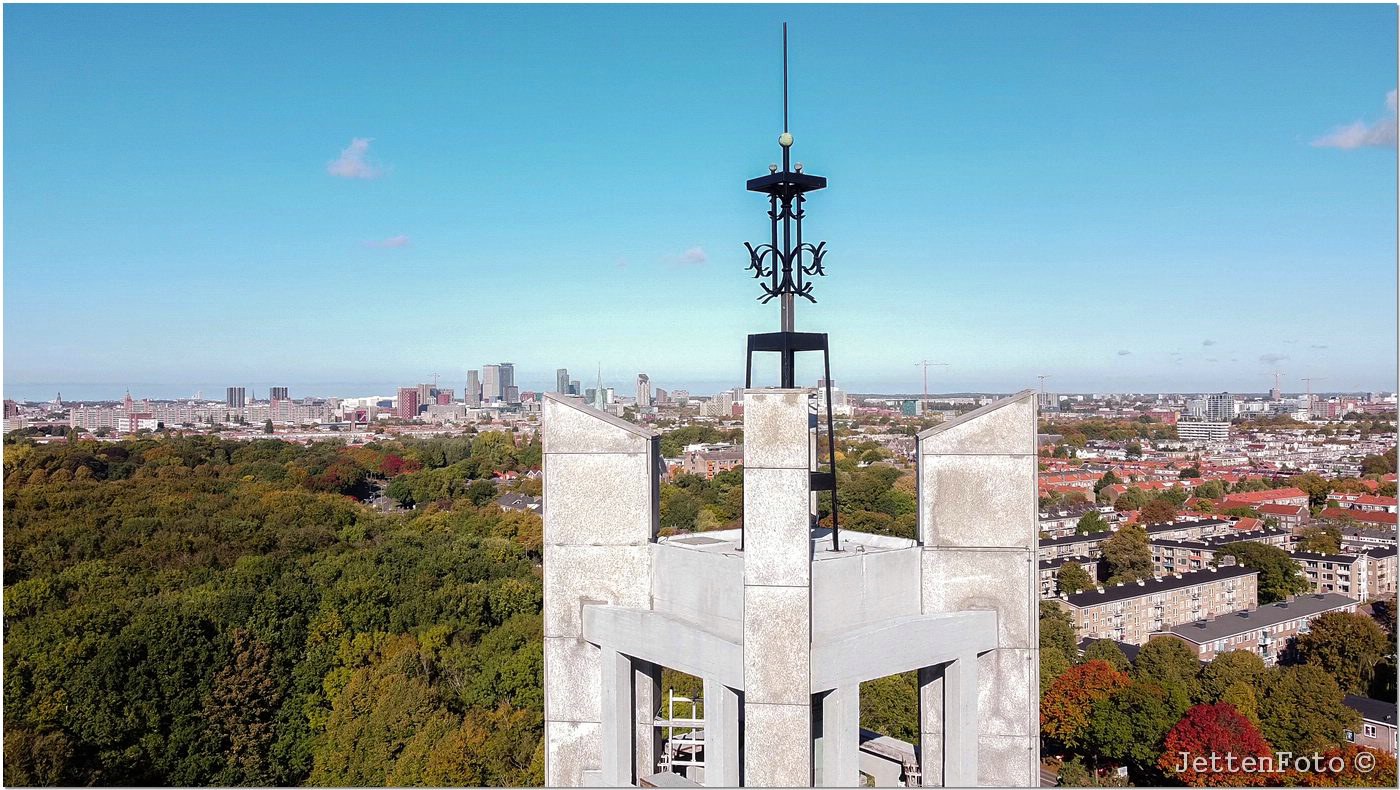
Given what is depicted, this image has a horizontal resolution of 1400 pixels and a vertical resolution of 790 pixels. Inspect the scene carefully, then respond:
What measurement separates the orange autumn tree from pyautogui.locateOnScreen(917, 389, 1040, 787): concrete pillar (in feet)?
95.8

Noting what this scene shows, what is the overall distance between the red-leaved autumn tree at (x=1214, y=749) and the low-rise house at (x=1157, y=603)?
15.2m

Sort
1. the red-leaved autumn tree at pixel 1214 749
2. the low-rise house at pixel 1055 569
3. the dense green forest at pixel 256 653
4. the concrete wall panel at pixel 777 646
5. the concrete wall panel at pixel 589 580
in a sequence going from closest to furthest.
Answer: the concrete wall panel at pixel 777 646 → the concrete wall panel at pixel 589 580 → the dense green forest at pixel 256 653 → the red-leaved autumn tree at pixel 1214 749 → the low-rise house at pixel 1055 569

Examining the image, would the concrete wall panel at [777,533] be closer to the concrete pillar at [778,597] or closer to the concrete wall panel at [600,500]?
the concrete pillar at [778,597]

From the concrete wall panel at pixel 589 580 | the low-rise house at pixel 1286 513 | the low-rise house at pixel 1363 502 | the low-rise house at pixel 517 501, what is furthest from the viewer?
the low-rise house at pixel 1363 502

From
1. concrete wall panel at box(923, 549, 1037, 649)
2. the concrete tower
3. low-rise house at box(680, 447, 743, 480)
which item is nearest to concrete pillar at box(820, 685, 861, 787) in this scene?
the concrete tower

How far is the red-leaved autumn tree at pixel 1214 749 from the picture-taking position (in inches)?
1310

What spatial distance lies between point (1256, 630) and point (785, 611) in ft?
164

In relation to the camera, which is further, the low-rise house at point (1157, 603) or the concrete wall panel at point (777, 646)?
the low-rise house at point (1157, 603)

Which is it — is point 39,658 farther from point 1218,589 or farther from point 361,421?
point 361,421

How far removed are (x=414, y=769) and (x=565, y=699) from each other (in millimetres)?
22371

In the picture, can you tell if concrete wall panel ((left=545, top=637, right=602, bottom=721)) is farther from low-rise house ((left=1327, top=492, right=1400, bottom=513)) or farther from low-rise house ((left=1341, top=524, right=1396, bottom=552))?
low-rise house ((left=1327, top=492, right=1400, bottom=513))

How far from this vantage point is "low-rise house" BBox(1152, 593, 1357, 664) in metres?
46.9

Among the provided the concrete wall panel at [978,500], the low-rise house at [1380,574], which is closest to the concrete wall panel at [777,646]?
the concrete wall panel at [978,500]

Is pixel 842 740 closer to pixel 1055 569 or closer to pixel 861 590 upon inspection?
pixel 861 590
